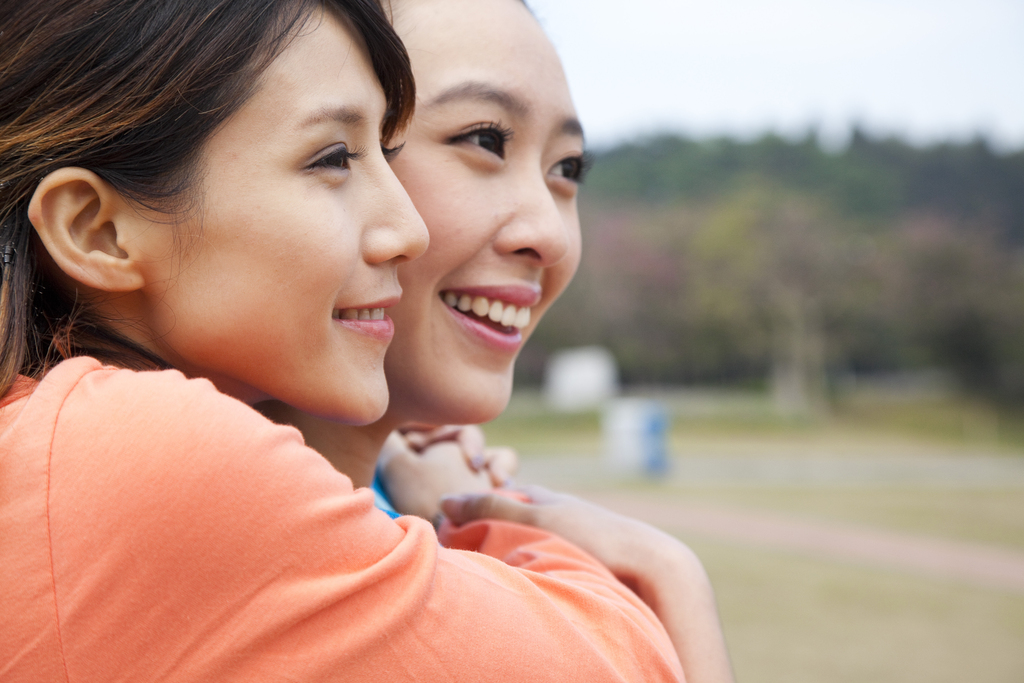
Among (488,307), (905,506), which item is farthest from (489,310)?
(905,506)

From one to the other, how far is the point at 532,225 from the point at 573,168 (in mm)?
286

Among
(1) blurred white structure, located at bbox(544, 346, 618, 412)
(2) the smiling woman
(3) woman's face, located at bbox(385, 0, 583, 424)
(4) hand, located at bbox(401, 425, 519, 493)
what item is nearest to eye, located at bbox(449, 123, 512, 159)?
(3) woman's face, located at bbox(385, 0, 583, 424)

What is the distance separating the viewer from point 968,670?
22.1 ft

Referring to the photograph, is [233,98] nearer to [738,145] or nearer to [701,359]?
[701,359]

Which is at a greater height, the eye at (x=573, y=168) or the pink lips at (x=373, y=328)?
the eye at (x=573, y=168)

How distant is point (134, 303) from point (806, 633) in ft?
24.7

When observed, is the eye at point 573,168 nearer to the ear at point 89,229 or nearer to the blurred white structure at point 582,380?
the ear at point 89,229

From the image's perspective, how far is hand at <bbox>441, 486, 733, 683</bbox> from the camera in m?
1.36

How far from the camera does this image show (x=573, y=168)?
1765mm

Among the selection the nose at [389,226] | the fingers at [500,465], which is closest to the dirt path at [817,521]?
the fingers at [500,465]

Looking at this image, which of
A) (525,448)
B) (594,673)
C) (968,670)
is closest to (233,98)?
(594,673)

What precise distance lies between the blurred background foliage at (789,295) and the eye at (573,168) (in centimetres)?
2339

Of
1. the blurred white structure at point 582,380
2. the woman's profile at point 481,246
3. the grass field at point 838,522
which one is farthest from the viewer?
the blurred white structure at point 582,380

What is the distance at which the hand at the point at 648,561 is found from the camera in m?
1.36
